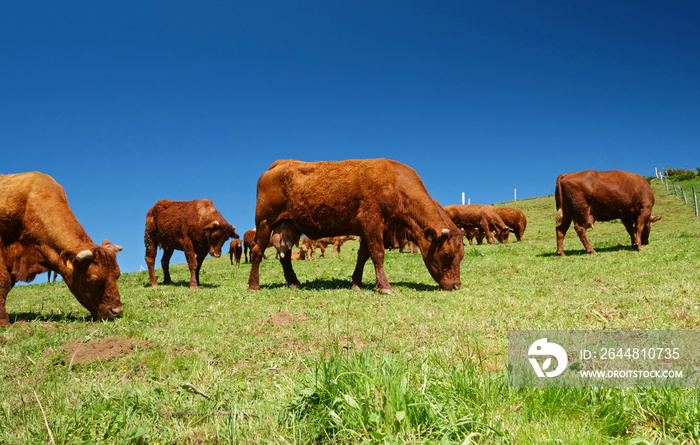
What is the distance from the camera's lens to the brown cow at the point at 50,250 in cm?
736

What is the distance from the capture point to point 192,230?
13.6m

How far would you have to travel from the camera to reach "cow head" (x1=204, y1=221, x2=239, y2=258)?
44.0ft

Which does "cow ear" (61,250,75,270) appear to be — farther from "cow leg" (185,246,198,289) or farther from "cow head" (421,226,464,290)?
"cow head" (421,226,464,290)

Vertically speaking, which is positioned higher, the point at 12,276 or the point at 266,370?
the point at 12,276

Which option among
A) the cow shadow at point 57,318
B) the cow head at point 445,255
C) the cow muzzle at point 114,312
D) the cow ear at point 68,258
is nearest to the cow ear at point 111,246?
the cow ear at point 68,258

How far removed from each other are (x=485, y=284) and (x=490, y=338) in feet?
17.5

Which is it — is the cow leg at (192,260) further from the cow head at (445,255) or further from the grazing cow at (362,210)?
the cow head at (445,255)

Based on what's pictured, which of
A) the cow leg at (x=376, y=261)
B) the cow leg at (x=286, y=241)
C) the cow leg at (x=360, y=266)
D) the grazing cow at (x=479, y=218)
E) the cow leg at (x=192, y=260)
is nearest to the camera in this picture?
the cow leg at (x=376, y=261)

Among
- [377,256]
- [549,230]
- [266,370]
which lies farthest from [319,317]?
[549,230]

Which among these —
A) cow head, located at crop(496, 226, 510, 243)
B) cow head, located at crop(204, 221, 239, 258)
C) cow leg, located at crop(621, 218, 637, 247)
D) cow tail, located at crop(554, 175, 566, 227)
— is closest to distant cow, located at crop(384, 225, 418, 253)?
cow head, located at crop(204, 221, 239, 258)

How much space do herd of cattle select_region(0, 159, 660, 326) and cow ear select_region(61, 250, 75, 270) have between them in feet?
0.06

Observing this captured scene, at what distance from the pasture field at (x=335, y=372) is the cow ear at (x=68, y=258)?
1027 mm

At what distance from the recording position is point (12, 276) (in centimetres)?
765

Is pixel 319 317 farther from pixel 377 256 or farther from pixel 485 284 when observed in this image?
pixel 485 284
